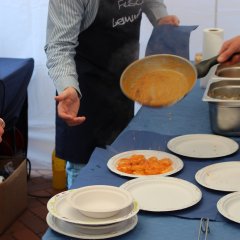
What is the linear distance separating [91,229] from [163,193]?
256 millimetres

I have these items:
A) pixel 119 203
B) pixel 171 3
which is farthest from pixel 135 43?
pixel 119 203

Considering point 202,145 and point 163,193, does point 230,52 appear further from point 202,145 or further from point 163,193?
point 163,193

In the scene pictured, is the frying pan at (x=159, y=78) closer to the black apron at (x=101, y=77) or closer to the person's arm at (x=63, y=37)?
the person's arm at (x=63, y=37)

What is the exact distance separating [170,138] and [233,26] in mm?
1197

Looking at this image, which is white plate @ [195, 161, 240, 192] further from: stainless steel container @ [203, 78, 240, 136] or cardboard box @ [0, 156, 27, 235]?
cardboard box @ [0, 156, 27, 235]

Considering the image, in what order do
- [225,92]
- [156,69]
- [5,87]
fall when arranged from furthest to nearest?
[5,87]
[225,92]
[156,69]

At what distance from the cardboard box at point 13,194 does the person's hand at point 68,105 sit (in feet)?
3.04

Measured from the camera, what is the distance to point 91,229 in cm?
103

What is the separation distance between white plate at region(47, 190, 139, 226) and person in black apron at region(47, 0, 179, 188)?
776 millimetres

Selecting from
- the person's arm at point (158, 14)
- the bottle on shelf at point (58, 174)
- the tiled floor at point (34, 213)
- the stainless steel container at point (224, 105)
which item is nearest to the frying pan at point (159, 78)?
the stainless steel container at point (224, 105)

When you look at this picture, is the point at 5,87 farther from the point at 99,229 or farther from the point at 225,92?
the point at 99,229

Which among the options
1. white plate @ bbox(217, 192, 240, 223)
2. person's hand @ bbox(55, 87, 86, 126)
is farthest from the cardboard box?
white plate @ bbox(217, 192, 240, 223)

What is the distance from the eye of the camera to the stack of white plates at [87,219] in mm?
1016

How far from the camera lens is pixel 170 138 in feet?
5.35
